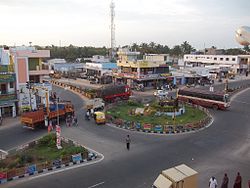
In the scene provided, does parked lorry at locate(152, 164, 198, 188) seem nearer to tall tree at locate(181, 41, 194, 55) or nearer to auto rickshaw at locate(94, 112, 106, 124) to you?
auto rickshaw at locate(94, 112, 106, 124)

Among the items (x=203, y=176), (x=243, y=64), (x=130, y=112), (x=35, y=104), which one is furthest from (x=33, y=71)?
(x=243, y=64)

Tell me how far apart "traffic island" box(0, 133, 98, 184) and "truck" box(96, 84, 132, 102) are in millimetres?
19588

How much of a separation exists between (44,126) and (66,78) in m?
50.6

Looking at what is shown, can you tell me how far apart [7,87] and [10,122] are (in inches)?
213

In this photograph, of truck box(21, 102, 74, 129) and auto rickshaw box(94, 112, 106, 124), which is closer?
truck box(21, 102, 74, 129)

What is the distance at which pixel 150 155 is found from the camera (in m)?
21.5

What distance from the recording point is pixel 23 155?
2014cm

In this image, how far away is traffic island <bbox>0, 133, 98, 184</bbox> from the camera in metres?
17.8

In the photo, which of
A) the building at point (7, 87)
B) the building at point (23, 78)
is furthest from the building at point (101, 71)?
the building at point (7, 87)

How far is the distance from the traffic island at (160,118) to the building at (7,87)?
480 inches

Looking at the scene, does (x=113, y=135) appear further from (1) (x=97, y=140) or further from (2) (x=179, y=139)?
(2) (x=179, y=139)

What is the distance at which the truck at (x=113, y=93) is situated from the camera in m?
43.1

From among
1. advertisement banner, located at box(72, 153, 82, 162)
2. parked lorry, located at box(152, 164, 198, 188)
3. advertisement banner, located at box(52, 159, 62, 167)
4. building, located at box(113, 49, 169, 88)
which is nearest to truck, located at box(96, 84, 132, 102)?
building, located at box(113, 49, 169, 88)

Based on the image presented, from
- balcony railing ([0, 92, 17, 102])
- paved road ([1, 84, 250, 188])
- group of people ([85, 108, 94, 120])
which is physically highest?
balcony railing ([0, 92, 17, 102])
